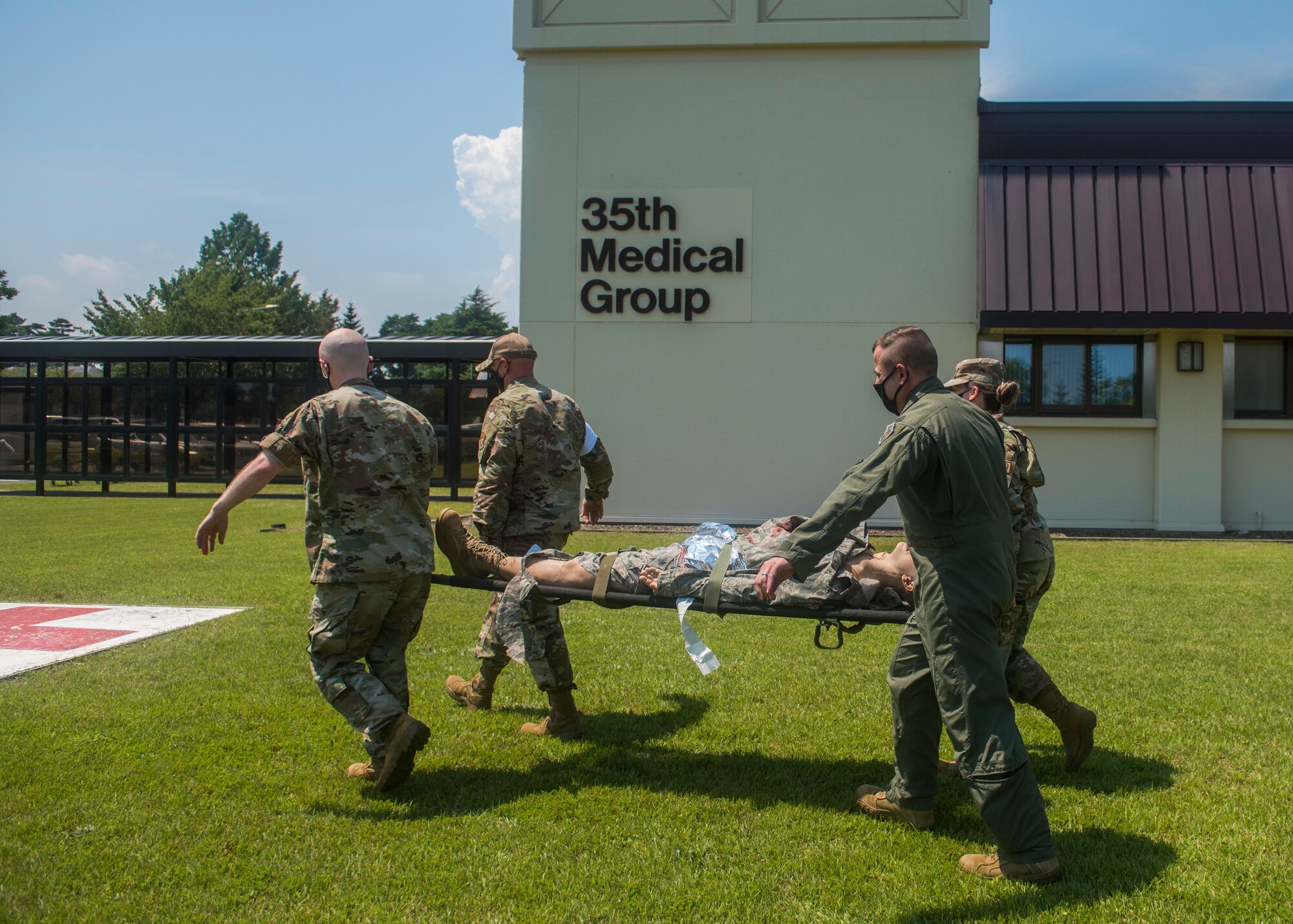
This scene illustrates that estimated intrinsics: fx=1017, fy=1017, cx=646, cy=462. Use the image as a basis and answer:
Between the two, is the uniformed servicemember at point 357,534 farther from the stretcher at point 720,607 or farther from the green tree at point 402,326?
the green tree at point 402,326

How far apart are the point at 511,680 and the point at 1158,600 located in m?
5.96

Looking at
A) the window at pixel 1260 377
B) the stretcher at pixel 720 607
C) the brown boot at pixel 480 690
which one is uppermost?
the window at pixel 1260 377

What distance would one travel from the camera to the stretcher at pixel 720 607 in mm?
4457

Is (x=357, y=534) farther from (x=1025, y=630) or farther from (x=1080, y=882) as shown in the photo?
(x=1080, y=882)

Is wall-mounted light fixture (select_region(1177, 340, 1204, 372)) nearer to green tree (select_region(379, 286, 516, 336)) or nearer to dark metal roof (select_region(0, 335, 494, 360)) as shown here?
dark metal roof (select_region(0, 335, 494, 360))

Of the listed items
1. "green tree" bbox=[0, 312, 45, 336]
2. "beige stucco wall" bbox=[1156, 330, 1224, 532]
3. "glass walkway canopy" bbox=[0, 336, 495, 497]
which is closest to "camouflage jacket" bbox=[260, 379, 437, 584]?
"beige stucco wall" bbox=[1156, 330, 1224, 532]

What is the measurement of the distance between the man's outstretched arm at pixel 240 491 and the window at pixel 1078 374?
43.3 ft

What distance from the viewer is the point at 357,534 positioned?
4.47 metres

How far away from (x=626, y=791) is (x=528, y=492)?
1.79m

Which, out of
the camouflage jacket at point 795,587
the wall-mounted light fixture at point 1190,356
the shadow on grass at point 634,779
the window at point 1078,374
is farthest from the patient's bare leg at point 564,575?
the wall-mounted light fixture at point 1190,356

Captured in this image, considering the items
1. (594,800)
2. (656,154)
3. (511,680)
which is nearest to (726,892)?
(594,800)

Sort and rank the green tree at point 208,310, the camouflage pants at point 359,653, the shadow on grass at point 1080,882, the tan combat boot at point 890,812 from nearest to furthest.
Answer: the shadow on grass at point 1080,882 < the tan combat boot at point 890,812 < the camouflage pants at point 359,653 < the green tree at point 208,310

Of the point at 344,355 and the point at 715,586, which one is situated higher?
the point at 344,355

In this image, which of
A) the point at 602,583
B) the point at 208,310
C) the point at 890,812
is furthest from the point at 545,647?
the point at 208,310
